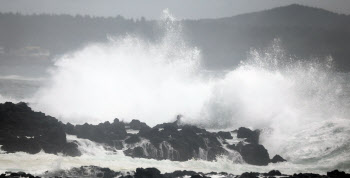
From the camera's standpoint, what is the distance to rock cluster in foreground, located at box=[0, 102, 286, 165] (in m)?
34.2

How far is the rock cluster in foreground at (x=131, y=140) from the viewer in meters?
34.2

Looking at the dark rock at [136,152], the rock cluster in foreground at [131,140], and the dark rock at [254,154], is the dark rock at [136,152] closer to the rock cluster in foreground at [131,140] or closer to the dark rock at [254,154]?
the rock cluster in foreground at [131,140]

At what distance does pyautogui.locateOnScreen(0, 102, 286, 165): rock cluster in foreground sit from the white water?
1089mm

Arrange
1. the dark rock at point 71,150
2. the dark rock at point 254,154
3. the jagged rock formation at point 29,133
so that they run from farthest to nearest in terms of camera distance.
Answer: the dark rock at point 254,154, the dark rock at point 71,150, the jagged rock formation at point 29,133

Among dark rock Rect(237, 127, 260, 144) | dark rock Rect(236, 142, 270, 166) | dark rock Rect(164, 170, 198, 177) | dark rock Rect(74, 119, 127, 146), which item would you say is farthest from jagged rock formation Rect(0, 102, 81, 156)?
dark rock Rect(237, 127, 260, 144)

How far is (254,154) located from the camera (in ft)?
122

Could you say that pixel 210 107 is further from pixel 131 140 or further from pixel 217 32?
pixel 217 32

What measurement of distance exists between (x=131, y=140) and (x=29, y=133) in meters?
7.59

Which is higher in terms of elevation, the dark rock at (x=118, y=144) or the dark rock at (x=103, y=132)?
the dark rock at (x=103, y=132)

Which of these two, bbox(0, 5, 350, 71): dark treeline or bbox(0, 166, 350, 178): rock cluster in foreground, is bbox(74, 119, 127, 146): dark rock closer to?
bbox(0, 166, 350, 178): rock cluster in foreground

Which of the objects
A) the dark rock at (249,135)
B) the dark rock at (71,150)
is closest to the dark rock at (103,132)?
the dark rock at (71,150)

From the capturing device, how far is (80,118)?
53406 mm

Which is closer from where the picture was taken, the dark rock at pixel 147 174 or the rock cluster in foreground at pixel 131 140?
the dark rock at pixel 147 174

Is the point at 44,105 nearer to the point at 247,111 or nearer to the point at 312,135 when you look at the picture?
the point at 247,111
